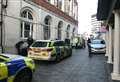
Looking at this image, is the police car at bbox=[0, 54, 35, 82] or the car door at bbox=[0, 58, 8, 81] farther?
the police car at bbox=[0, 54, 35, 82]

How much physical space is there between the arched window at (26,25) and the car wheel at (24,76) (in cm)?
1357

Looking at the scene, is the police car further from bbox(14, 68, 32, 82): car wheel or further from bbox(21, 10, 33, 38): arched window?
bbox(21, 10, 33, 38): arched window

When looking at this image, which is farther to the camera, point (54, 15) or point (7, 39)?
point (54, 15)

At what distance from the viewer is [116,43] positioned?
33.3 feet

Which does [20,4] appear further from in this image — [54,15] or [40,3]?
[54,15]

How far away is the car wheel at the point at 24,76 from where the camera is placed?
7707 mm

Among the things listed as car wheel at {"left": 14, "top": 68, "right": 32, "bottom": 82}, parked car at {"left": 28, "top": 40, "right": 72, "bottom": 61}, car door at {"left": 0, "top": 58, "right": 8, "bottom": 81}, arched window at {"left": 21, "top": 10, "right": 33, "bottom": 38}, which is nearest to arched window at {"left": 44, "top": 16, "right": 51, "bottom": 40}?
arched window at {"left": 21, "top": 10, "right": 33, "bottom": 38}

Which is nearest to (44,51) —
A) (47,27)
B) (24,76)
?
(24,76)

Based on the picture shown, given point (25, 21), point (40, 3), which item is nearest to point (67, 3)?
point (40, 3)

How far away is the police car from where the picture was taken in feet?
22.8

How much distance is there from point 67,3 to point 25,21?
2136cm

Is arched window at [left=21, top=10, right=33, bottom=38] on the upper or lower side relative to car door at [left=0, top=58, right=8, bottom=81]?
upper

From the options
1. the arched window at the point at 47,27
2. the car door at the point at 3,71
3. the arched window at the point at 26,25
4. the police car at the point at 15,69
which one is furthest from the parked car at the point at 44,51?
the arched window at the point at 47,27

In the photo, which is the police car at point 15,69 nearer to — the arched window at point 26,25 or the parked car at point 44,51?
the parked car at point 44,51
